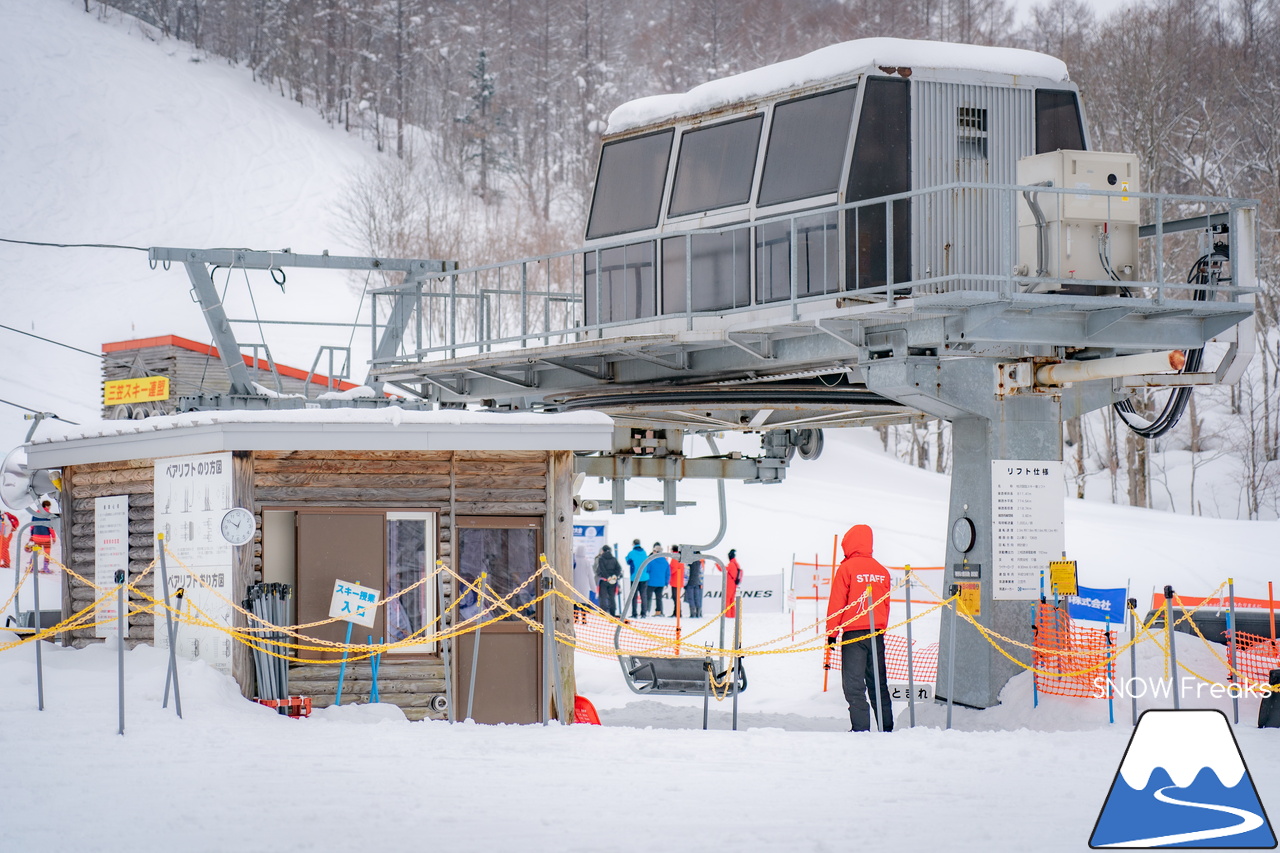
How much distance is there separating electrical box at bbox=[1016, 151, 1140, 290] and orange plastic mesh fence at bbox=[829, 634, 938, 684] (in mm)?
6584

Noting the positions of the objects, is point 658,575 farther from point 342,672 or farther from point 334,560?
point 342,672

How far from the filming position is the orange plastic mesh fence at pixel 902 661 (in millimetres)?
19984

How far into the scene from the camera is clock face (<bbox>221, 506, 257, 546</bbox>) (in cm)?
1390

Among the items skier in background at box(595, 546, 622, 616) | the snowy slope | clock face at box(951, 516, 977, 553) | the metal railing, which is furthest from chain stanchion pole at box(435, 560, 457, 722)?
the snowy slope

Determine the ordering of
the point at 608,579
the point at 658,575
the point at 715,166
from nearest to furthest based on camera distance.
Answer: the point at 715,166, the point at 608,579, the point at 658,575

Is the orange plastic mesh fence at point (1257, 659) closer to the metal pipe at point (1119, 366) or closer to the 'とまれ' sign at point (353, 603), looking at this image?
the metal pipe at point (1119, 366)

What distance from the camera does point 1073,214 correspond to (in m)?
15.1

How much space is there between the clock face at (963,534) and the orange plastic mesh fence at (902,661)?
326 centimetres

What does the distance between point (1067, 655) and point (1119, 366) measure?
3.26m

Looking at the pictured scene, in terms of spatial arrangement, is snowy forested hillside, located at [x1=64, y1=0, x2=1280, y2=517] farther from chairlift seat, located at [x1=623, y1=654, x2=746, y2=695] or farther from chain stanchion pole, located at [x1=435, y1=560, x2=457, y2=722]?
chain stanchion pole, located at [x1=435, y1=560, x2=457, y2=722]

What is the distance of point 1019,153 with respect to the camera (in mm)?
16734

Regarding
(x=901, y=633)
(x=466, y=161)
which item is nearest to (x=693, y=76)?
(x=466, y=161)

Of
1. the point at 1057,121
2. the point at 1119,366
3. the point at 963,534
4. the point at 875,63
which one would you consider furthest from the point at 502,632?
the point at 1057,121

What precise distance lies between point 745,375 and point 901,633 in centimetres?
721
